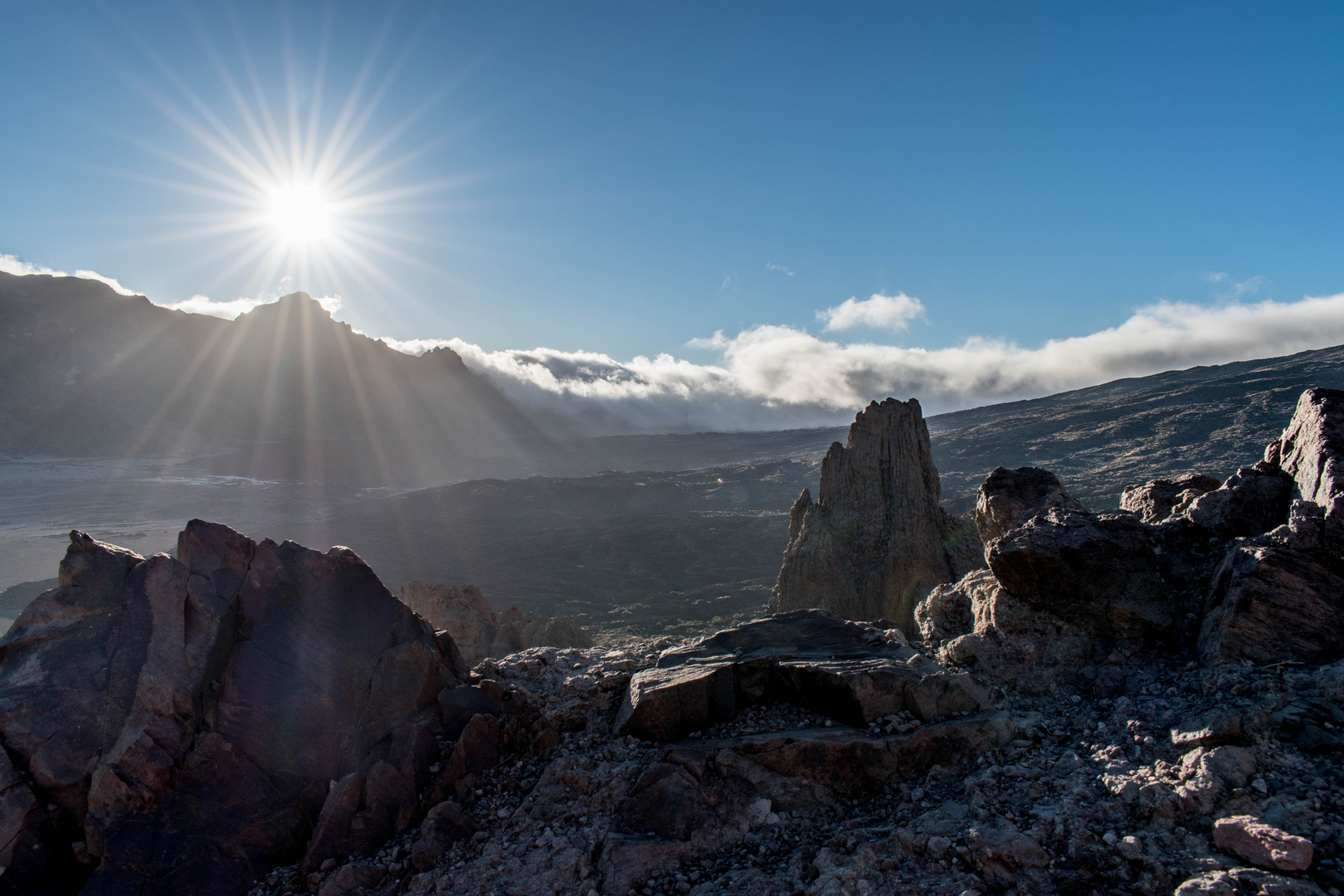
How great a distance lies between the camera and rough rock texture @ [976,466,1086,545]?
30.5 feet

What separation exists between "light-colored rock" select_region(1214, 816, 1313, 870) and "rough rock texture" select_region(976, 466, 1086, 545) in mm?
5668

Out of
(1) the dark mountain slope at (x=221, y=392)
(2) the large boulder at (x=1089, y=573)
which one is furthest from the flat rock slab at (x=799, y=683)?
(1) the dark mountain slope at (x=221, y=392)

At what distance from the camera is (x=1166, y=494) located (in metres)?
Answer: 9.35

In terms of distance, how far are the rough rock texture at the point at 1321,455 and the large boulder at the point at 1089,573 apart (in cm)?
138

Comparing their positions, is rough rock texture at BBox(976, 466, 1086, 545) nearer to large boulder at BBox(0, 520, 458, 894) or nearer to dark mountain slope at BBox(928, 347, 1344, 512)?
large boulder at BBox(0, 520, 458, 894)

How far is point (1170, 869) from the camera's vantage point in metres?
3.67

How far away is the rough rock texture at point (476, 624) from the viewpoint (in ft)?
60.8

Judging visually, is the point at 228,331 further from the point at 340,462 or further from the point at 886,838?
the point at 886,838

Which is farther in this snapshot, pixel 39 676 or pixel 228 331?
pixel 228 331

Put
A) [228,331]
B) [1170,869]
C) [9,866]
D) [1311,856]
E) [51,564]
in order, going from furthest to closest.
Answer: [228,331] → [51,564] → [9,866] → [1170,869] → [1311,856]

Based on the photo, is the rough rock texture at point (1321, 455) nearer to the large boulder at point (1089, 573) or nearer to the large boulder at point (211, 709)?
the large boulder at point (1089, 573)

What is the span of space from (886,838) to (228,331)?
523 feet

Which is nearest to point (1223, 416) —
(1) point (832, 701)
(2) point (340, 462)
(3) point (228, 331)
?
(1) point (832, 701)

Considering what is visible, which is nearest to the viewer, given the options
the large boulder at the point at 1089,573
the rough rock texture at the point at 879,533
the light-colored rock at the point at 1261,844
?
the light-colored rock at the point at 1261,844
